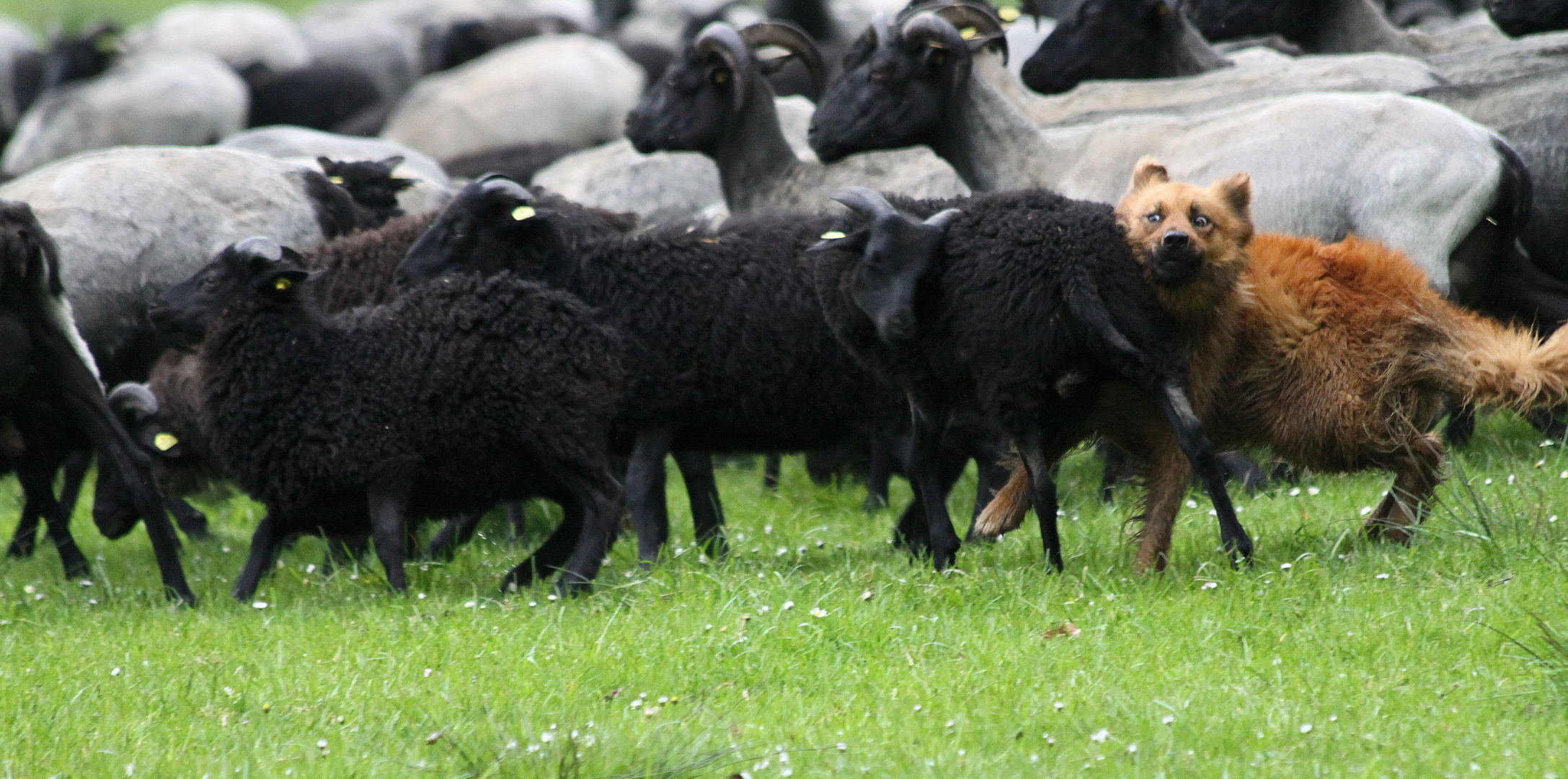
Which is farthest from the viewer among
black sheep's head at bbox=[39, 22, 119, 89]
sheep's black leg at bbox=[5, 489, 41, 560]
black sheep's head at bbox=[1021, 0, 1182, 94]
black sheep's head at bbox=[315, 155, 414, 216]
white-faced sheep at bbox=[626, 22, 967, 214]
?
black sheep's head at bbox=[39, 22, 119, 89]

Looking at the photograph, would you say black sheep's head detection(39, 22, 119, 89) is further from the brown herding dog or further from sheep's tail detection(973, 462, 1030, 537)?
the brown herding dog

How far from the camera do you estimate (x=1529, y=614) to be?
4.59m

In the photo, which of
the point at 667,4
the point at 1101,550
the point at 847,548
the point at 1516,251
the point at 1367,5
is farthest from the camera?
the point at 667,4

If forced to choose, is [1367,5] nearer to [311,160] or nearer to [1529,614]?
[311,160]

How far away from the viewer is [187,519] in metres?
9.03

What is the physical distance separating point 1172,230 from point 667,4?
26835 millimetres

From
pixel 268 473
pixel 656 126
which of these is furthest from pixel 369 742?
pixel 656 126

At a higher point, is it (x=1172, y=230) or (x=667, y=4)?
(x=1172, y=230)

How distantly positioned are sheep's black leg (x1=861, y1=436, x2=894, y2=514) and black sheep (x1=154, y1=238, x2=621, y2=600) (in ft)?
6.95

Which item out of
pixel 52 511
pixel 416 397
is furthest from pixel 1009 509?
pixel 52 511

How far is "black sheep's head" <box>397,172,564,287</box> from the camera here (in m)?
7.24

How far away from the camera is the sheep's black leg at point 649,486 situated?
22.8 feet

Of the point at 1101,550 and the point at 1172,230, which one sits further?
the point at 1101,550

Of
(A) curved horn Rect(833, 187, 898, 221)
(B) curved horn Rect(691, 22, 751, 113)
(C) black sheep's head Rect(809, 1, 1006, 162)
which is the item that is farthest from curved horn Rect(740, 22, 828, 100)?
(A) curved horn Rect(833, 187, 898, 221)
